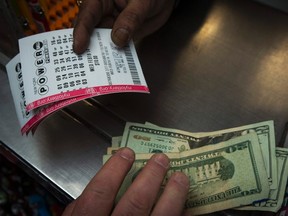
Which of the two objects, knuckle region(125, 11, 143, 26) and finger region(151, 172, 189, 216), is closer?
finger region(151, 172, 189, 216)

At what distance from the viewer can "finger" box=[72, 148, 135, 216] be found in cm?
68

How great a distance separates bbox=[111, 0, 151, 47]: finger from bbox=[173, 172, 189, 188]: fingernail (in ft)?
0.95

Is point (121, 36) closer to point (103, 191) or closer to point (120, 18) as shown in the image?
point (120, 18)

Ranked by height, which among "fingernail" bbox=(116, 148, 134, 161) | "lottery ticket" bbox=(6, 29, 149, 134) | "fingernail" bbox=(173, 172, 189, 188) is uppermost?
"lottery ticket" bbox=(6, 29, 149, 134)

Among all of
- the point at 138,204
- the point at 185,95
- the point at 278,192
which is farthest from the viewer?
the point at 185,95

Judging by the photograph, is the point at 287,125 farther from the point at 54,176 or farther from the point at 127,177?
the point at 54,176

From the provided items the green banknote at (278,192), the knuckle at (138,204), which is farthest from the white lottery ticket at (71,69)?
the green banknote at (278,192)

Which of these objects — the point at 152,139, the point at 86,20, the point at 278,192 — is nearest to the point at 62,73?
the point at 86,20

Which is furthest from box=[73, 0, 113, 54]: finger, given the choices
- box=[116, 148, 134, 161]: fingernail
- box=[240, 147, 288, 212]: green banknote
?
box=[240, 147, 288, 212]: green banknote

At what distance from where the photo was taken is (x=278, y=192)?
2.60 ft

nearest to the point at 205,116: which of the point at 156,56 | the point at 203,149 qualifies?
the point at 203,149

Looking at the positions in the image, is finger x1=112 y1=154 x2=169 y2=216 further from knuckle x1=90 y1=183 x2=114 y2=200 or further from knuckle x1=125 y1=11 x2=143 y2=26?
knuckle x1=125 y1=11 x2=143 y2=26

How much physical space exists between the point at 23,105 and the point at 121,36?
0.79ft

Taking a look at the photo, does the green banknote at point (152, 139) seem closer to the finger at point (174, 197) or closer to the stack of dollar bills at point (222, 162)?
the stack of dollar bills at point (222, 162)
